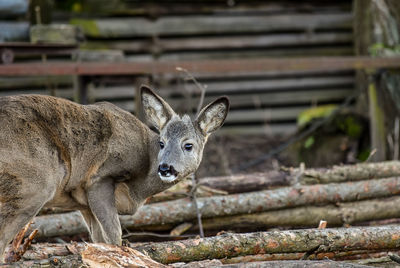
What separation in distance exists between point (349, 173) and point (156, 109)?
116 inches

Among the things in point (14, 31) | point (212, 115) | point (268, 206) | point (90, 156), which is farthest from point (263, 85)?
point (90, 156)

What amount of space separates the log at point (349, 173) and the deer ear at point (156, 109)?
7.36 ft

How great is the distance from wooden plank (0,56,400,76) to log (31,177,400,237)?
2.82 metres

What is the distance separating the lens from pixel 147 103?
24.2 feet

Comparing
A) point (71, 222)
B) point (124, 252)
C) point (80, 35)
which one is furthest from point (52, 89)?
point (124, 252)

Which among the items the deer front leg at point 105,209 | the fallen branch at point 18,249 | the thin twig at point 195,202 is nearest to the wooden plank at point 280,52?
the thin twig at point 195,202

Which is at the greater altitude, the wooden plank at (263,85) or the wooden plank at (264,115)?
the wooden plank at (263,85)

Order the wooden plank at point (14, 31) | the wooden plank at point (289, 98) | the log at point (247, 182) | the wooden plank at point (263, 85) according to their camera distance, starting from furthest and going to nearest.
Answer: the wooden plank at point (289, 98) < the wooden plank at point (263, 85) < the wooden plank at point (14, 31) < the log at point (247, 182)

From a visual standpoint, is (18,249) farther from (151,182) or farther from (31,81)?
(31,81)

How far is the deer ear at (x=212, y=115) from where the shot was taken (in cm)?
714

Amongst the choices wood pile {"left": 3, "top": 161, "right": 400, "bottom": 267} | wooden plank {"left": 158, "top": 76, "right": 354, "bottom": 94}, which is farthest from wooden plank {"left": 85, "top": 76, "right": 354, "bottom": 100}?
wood pile {"left": 3, "top": 161, "right": 400, "bottom": 267}

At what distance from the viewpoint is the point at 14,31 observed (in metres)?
12.1

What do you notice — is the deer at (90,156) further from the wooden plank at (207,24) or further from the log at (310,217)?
the wooden plank at (207,24)

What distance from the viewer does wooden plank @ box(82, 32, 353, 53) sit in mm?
14031
